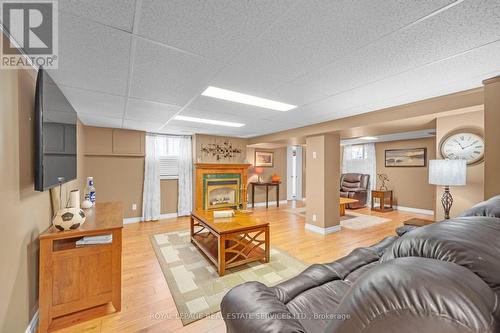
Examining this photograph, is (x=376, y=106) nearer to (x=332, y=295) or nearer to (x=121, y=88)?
(x=332, y=295)

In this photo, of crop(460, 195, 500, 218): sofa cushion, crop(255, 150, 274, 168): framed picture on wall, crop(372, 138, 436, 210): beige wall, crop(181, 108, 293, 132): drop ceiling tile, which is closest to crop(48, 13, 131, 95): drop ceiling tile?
crop(181, 108, 293, 132): drop ceiling tile

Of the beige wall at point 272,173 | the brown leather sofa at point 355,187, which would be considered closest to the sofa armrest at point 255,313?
the beige wall at point 272,173

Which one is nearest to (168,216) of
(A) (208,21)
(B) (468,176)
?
(A) (208,21)

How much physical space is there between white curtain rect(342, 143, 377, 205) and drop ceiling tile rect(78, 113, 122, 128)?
7189 mm

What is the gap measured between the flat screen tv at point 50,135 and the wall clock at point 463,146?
13.9 ft

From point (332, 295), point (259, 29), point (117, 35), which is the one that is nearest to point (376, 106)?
point (259, 29)

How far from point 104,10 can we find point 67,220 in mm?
1581

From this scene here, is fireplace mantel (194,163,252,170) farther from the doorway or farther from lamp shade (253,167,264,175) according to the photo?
the doorway

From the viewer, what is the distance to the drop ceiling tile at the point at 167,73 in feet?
4.75

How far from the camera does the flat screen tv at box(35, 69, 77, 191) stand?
1457 mm

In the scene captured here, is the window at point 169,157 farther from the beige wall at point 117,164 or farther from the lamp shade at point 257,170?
the lamp shade at point 257,170

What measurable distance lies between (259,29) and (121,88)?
1.67 metres

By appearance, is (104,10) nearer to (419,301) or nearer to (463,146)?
(419,301)

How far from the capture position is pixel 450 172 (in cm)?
234
